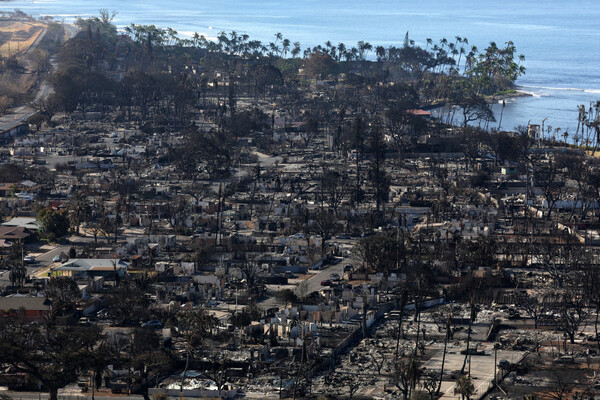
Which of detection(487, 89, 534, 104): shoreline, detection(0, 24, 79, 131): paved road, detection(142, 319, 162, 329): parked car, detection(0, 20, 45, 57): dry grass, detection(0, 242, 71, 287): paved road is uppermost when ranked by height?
detection(0, 20, 45, 57): dry grass

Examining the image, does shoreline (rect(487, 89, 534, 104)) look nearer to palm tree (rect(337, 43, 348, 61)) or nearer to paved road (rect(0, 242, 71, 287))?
palm tree (rect(337, 43, 348, 61))

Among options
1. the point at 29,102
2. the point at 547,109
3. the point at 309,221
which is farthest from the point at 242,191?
the point at 547,109

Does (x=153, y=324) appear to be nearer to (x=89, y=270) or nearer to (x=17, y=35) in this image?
(x=89, y=270)

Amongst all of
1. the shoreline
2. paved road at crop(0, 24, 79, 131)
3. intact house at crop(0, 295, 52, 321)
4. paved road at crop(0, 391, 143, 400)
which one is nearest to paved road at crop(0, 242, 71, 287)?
intact house at crop(0, 295, 52, 321)

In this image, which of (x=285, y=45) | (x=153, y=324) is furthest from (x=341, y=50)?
(x=153, y=324)

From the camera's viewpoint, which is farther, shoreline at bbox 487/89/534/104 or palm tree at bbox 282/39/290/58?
palm tree at bbox 282/39/290/58

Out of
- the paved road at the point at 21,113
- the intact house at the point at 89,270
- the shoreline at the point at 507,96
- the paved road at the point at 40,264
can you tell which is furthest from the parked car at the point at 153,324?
the shoreline at the point at 507,96

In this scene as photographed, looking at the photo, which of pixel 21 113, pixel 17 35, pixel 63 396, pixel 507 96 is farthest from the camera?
pixel 17 35

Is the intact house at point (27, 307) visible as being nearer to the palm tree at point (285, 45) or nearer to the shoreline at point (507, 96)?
the shoreline at point (507, 96)
